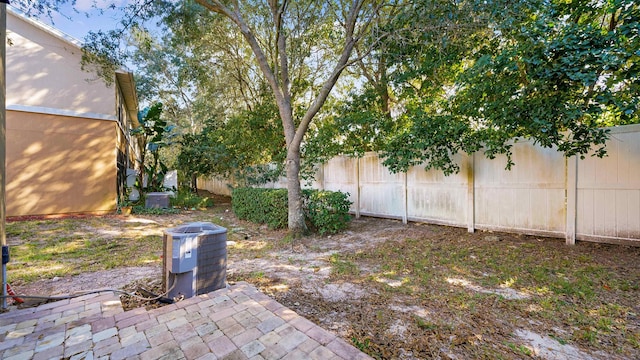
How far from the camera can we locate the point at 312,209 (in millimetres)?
6629

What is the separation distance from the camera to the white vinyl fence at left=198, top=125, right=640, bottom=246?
4.26 meters

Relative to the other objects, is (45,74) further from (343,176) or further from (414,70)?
(414,70)

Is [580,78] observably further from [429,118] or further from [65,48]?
[65,48]

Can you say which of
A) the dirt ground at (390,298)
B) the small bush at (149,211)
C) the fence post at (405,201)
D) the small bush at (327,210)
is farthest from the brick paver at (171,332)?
the small bush at (149,211)

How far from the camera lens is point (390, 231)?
655cm

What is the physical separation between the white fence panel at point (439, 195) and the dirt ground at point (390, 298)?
0.49 metres

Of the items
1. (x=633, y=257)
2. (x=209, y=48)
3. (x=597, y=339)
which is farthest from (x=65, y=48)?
(x=633, y=257)

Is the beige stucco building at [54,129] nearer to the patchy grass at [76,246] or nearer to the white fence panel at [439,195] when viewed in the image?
the patchy grass at [76,246]

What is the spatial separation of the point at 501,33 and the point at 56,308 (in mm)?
7017

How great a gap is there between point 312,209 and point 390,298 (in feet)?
11.8

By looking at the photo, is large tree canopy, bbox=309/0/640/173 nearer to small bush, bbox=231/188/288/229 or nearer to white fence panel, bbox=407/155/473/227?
white fence panel, bbox=407/155/473/227

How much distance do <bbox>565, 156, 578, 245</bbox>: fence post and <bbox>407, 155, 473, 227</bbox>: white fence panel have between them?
159 cm

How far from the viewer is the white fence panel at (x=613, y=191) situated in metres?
4.17

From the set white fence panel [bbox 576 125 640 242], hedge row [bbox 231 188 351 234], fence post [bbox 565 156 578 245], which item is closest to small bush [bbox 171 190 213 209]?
hedge row [bbox 231 188 351 234]
